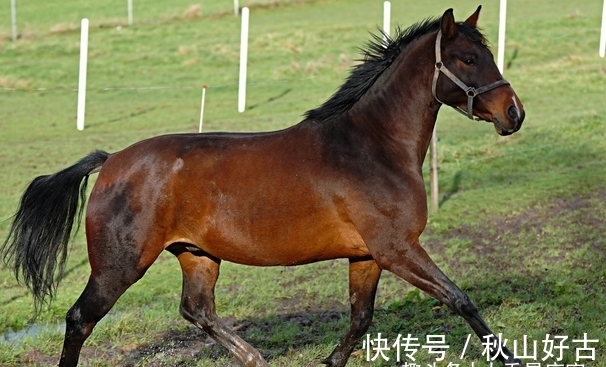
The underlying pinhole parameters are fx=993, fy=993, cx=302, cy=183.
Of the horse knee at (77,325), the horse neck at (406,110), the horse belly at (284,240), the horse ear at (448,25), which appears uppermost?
the horse ear at (448,25)

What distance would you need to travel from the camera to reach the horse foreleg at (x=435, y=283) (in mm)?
5453

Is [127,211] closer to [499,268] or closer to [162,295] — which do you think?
[162,295]

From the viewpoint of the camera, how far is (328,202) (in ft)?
18.7

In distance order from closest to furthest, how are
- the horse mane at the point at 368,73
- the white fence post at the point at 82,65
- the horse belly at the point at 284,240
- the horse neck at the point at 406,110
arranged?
the horse belly at the point at 284,240, the horse neck at the point at 406,110, the horse mane at the point at 368,73, the white fence post at the point at 82,65

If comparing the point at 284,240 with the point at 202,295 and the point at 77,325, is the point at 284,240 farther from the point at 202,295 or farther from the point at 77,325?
the point at 77,325

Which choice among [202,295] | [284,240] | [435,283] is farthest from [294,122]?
[435,283]

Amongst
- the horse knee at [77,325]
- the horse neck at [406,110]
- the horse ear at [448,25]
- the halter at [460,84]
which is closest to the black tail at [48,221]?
the horse knee at [77,325]

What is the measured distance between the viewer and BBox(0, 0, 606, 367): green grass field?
23.2 ft

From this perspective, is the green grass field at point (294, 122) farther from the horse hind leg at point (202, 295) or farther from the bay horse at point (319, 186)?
the bay horse at point (319, 186)

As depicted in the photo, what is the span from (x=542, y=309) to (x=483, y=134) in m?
8.79

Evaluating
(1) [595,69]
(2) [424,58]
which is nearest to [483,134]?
(1) [595,69]

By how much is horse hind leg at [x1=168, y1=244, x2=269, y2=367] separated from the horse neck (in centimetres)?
135

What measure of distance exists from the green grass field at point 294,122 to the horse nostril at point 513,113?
5.17 feet

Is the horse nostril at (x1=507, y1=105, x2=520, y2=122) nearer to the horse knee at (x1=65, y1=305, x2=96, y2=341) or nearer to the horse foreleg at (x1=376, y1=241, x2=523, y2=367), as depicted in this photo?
the horse foreleg at (x1=376, y1=241, x2=523, y2=367)
